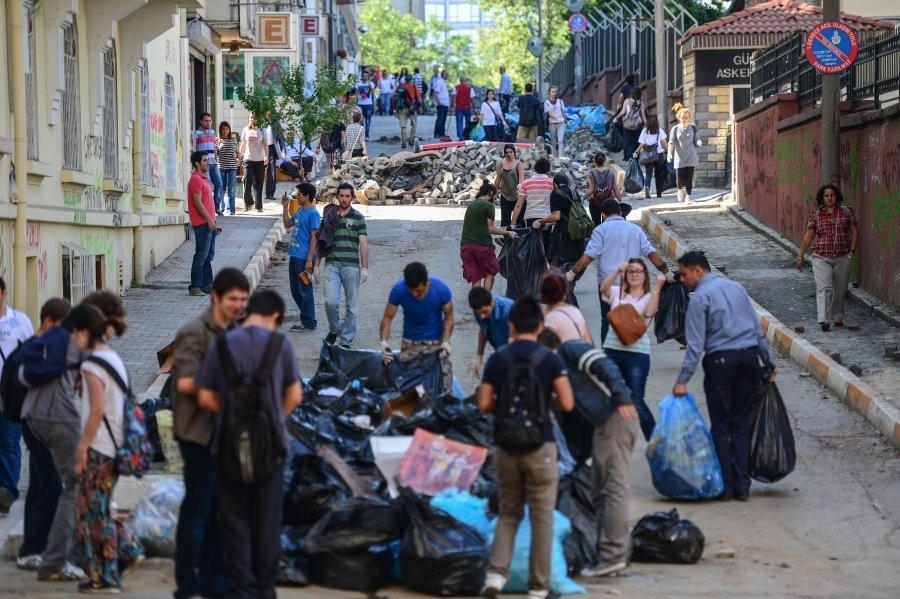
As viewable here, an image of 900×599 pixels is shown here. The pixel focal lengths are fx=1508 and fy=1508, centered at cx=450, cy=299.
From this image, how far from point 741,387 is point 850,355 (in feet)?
16.7

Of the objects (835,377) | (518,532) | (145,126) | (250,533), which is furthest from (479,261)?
(250,533)

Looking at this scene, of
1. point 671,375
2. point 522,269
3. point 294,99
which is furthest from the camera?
point 294,99

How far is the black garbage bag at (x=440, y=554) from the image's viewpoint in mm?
7734

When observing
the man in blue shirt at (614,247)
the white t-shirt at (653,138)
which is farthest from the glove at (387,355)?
the white t-shirt at (653,138)

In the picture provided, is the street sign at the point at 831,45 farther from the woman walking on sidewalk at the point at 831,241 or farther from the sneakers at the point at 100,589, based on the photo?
the sneakers at the point at 100,589

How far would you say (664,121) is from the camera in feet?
104

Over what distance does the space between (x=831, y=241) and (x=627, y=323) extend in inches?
232

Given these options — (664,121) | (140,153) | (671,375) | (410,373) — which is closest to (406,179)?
(664,121)

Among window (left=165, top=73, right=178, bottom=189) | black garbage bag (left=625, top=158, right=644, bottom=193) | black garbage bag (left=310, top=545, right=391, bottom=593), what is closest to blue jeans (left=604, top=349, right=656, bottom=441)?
black garbage bag (left=310, top=545, right=391, bottom=593)

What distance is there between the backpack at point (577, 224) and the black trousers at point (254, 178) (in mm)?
10861

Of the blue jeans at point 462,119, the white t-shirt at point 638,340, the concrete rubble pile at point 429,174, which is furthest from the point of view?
the blue jeans at point 462,119

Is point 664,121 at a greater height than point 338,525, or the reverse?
point 664,121

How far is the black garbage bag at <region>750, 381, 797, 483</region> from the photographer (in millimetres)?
10094

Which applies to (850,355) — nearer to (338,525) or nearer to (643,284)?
(643,284)
